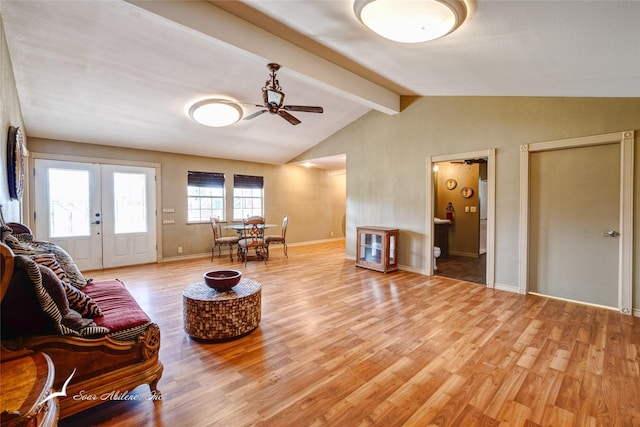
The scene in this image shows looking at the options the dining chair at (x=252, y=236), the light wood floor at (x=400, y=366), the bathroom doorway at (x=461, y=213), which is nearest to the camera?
the light wood floor at (x=400, y=366)

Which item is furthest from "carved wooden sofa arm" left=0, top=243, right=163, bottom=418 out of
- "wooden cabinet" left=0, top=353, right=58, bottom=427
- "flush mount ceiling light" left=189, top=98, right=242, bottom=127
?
"flush mount ceiling light" left=189, top=98, right=242, bottom=127

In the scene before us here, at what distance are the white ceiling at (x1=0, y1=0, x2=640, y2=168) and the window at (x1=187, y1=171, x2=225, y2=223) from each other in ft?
5.89

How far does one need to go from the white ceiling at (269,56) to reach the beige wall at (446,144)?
226 millimetres

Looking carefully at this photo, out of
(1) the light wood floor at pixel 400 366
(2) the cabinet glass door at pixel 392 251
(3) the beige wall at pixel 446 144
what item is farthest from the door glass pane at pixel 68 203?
(2) the cabinet glass door at pixel 392 251

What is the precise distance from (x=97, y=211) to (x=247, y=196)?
325 cm

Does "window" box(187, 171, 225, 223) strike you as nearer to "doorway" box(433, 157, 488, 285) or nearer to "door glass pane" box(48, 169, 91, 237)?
"door glass pane" box(48, 169, 91, 237)

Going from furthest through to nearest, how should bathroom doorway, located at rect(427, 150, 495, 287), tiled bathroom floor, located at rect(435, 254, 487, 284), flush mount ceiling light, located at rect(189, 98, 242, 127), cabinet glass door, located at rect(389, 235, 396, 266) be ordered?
bathroom doorway, located at rect(427, 150, 495, 287) < cabinet glass door, located at rect(389, 235, 396, 266) < tiled bathroom floor, located at rect(435, 254, 487, 284) < flush mount ceiling light, located at rect(189, 98, 242, 127)

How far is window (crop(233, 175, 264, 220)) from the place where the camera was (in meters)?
7.52

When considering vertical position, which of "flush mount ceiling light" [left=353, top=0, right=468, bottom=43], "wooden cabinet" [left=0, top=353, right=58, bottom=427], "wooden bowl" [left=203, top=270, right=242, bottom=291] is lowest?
"wooden bowl" [left=203, top=270, right=242, bottom=291]

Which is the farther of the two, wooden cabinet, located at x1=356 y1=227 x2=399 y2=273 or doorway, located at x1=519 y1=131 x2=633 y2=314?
wooden cabinet, located at x1=356 y1=227 x2=399 y2=273

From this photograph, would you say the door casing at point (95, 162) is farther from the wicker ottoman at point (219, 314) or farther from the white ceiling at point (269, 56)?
the wicker ottoman at point (219, 314)

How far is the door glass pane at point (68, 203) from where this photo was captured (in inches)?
202

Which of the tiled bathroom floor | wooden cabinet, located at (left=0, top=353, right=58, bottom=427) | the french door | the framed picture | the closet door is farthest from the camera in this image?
the french door

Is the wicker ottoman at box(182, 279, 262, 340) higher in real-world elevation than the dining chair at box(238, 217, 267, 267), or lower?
lower
